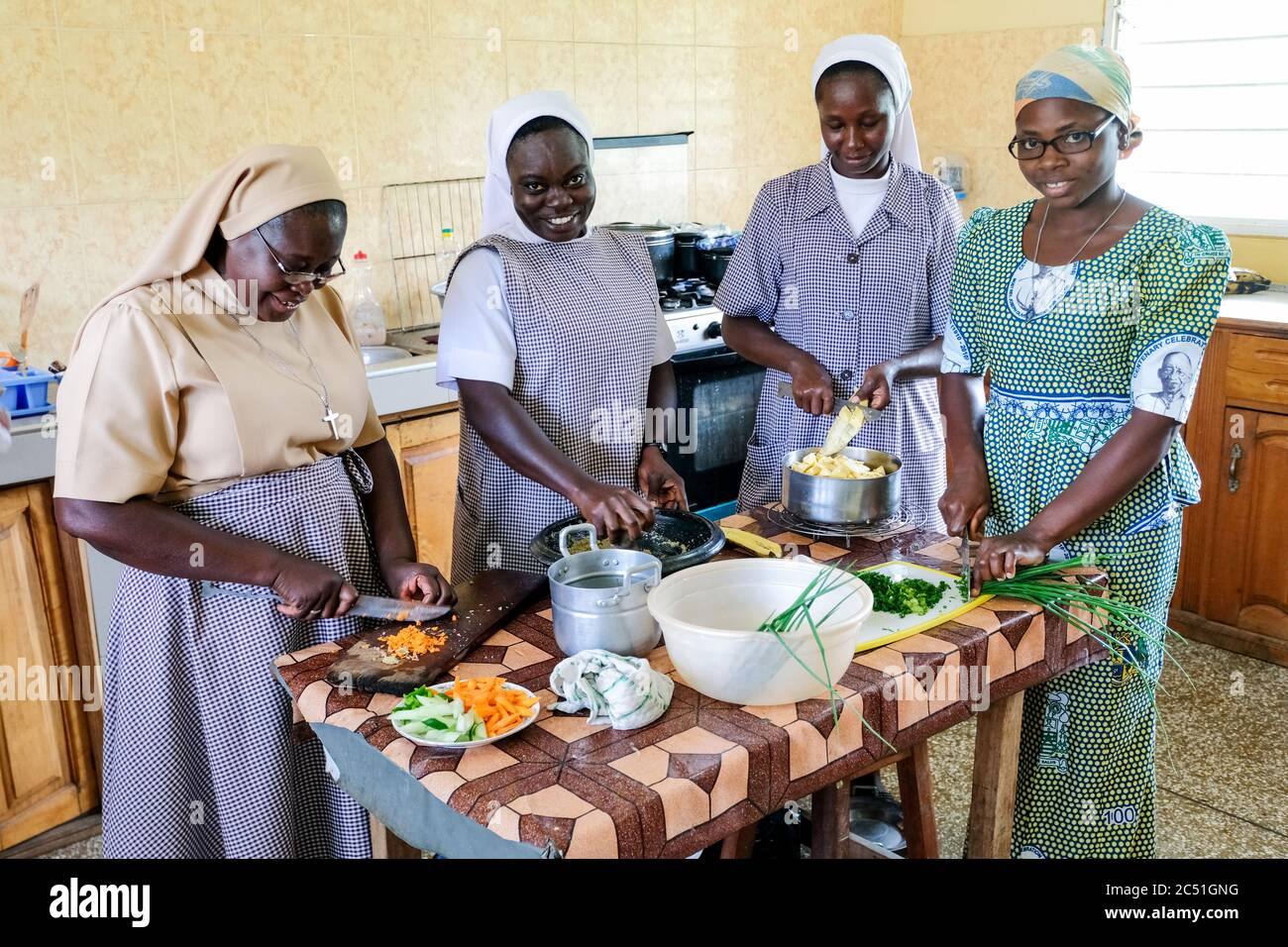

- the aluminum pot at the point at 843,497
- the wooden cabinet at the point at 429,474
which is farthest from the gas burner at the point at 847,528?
the wooden cabinet at the point at 429,474

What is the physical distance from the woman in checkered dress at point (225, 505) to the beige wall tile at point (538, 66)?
220 cm

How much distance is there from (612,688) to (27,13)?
2535mm

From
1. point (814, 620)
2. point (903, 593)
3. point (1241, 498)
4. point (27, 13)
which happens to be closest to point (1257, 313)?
point (1241, 498)

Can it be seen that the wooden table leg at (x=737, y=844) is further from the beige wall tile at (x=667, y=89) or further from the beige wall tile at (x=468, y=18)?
the beige wall tile at (x=667, y=89)

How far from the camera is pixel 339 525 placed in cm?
206

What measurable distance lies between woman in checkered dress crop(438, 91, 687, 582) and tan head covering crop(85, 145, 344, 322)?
0.48 meters

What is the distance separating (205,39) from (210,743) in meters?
Answer: 2.21

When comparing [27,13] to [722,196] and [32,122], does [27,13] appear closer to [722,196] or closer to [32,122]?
[32,122]

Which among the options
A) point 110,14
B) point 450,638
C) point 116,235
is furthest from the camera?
point 116,235

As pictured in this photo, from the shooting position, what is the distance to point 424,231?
3.98 m

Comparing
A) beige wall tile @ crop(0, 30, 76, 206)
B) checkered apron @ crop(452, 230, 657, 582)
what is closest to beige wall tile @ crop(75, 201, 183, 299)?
beige wall tile @ crop(0, 30, 76, 206)

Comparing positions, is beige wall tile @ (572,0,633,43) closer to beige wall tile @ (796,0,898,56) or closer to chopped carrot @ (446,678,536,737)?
beige wall tile @ (796,0,898,56)
